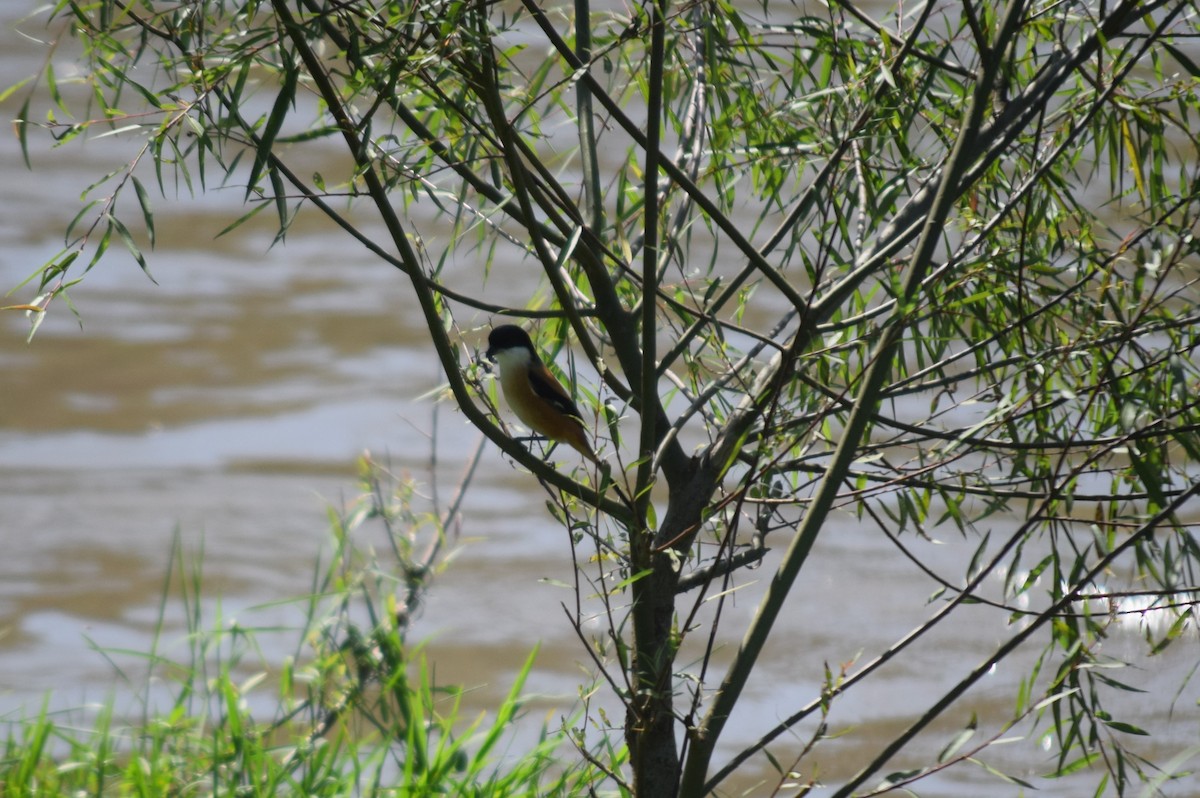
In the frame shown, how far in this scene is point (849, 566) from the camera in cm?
596

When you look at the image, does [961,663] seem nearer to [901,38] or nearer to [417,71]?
[901,38]

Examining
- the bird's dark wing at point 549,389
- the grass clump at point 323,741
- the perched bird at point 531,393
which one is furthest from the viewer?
the grass clump at point 323,741

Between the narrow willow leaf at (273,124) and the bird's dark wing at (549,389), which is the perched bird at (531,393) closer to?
the bird's dark wing at (549,389)

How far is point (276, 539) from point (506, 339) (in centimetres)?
328

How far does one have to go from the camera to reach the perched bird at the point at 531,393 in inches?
117

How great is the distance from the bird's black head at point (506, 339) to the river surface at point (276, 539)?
831 mm

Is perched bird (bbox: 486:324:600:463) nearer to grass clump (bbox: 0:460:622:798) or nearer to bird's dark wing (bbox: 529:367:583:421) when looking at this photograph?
bird's dark wing (bbox: 529:367:583:421)

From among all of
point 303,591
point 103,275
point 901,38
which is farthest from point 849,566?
point 103,275

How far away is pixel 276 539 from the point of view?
19.7ft

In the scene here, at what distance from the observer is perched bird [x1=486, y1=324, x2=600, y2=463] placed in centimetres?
296

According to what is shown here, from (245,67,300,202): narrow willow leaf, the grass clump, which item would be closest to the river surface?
the grass clump

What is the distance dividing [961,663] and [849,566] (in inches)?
33.3

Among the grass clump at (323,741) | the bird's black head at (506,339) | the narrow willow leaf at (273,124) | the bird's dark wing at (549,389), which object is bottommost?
the grass clump at (323,741)

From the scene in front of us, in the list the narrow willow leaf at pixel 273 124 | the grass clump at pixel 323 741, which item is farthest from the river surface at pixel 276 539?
the narrow willow leaf at pixel 273 124
